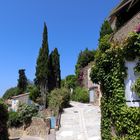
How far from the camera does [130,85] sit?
10375 mm

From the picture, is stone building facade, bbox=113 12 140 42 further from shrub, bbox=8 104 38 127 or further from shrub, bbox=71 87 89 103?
shrub, bbox=71 87 89 103

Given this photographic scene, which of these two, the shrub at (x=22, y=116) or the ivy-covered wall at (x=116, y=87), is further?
the shrub at (x=22, y=116)

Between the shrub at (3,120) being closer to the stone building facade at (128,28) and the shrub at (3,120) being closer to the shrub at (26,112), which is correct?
the shrub at (26,112)

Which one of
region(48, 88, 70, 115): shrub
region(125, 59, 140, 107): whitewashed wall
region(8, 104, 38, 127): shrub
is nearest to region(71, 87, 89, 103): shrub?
region(48, 88, 70, 115): shrub

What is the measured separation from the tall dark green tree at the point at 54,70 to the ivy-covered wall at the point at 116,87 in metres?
30.2

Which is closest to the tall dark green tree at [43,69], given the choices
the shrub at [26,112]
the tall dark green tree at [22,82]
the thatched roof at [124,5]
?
the shrub at [26,112]

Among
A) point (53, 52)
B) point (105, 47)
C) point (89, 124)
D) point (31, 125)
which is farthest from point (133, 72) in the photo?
point (53, 52)

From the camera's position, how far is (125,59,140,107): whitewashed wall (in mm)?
10148

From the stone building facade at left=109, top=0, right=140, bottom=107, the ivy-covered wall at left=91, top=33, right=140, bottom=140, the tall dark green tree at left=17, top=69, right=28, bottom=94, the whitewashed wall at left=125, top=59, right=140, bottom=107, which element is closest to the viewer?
the ivy-covered wall at left=91, top=33, right=140, bottom=140

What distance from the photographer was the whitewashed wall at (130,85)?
400 inches

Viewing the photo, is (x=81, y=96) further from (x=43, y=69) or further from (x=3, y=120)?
(x=3, y=120)

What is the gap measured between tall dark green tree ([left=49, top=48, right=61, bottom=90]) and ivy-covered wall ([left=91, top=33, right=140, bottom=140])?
30.2 meters

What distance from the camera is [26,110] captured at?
3200cm

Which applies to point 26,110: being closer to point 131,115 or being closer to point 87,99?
point 87,99
